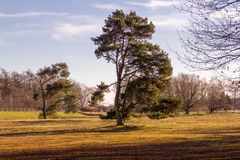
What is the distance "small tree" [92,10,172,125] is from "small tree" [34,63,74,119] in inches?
1162

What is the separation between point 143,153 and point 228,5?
8284 millimetres

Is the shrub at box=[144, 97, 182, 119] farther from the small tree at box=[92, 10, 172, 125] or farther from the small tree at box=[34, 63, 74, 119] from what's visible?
the small tree at box=[34, 63, 74, 119]

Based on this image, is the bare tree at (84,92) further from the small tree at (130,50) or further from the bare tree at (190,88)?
the small tree at (130,50)

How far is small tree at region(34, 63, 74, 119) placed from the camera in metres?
77.0

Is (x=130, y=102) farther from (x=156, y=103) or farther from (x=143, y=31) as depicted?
(x=143, y=31)

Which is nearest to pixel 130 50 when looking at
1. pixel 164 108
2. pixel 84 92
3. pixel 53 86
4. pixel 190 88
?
pixel 164 108

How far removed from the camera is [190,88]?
121m

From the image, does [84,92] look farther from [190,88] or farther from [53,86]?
[53,86]

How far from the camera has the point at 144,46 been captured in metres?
46.6

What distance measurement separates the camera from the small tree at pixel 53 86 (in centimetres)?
7700

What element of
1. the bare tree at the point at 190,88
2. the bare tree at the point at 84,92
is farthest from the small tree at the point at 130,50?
the bare tree at the point at 84,92

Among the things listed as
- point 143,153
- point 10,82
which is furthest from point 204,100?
point 143,153

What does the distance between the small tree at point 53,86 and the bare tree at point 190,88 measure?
46558 millimetres

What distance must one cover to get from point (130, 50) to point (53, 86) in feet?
105
